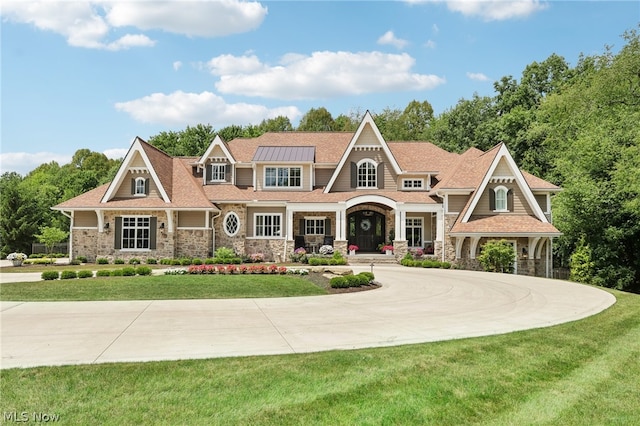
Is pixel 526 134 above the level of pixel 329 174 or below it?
above

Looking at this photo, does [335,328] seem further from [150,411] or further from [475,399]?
[150,411]

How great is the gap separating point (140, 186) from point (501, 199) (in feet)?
71.4

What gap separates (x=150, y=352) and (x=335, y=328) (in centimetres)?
368

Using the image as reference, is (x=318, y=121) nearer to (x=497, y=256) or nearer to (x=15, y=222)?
(x=15, y=222)

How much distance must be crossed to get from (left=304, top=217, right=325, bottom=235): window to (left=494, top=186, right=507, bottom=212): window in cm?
1098

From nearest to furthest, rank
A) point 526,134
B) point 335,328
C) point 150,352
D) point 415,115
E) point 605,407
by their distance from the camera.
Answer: point 605,407 → point 150,352 → point 335,328 → point 526,134 → point 415,115

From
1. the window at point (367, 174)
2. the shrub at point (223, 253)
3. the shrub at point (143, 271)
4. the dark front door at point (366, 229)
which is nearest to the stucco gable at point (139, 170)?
the shrub at point (223, 253)

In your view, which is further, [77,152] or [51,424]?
[77,152]

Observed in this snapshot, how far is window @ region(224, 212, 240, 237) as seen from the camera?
28547mm

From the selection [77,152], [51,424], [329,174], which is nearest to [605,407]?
[51,424]

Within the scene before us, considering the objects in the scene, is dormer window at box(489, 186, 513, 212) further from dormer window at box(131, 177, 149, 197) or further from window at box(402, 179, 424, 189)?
dormer window at box(131, 177, 149, 197)

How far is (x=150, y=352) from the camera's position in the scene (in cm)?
732

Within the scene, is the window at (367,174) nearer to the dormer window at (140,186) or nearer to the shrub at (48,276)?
the dormer window at (140,186)

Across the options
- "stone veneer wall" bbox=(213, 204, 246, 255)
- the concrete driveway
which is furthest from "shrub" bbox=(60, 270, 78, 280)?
"stone veneer wall" bbox=(213, 204, 246, 255)
